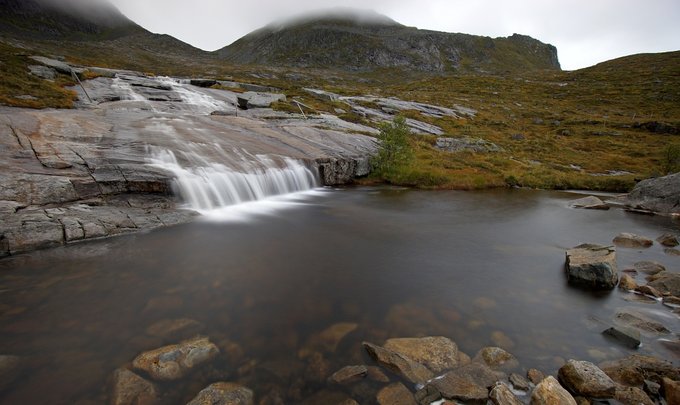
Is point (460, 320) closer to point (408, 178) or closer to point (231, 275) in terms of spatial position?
point (231, 275)

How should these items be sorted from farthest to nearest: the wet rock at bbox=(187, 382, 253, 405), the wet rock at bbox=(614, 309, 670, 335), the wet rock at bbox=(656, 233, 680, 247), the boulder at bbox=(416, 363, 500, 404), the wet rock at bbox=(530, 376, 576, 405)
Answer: the wet rock at bbox=(656, 233, 680, 247), the wet rock at bbox=(614, 309, 670, 335), the boulder at bbox=(416, 363, 500, 404), the wet rock at bbox=(187, 382, 253, 405), the wet rock at bbox=(530, 376, 576, 405)

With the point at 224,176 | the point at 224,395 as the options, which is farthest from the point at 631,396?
the point at 224,176

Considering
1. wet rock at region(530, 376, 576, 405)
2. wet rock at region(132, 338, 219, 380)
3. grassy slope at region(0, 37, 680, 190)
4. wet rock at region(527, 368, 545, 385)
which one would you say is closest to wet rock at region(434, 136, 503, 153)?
grassy slope at region(0, 37, 680, 190)

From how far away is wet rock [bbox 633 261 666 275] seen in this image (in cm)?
1266

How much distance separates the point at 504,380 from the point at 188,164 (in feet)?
63.9

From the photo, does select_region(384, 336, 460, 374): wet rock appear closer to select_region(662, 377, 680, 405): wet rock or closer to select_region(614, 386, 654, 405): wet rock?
select_region(614, 386, 654, 405): wet rock

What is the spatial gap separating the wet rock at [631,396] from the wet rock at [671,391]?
355mm

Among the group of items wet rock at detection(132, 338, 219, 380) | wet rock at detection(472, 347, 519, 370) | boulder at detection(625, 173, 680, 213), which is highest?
boulder at detection(625, 173, 680, 213)

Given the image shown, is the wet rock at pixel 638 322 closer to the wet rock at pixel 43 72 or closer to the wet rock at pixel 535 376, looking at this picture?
the wet rock at pixel 535 376

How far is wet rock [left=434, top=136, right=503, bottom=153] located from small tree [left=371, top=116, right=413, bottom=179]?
16.4m

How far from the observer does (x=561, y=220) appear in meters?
22.0

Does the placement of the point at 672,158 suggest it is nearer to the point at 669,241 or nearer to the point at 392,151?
the point at 669,241

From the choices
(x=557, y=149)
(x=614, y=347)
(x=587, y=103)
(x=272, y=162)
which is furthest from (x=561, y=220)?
(x=587, y=103)

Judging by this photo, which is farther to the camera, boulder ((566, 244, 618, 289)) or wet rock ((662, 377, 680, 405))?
boulder ((566, 244, 618, 289))
